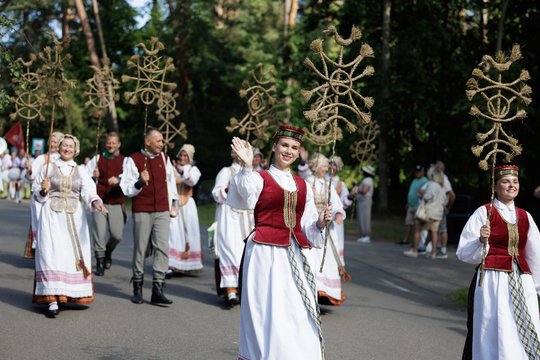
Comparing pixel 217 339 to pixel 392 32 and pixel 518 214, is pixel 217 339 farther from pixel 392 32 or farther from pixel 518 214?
pixel 392 32

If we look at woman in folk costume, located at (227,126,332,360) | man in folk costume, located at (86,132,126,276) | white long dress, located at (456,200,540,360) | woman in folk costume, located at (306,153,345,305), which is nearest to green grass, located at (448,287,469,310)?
woman in folk costume, located at (306,153,345,305)

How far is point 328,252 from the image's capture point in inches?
398

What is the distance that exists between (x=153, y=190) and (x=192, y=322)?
6.09ft

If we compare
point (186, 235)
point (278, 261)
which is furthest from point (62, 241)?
point (278, 261)

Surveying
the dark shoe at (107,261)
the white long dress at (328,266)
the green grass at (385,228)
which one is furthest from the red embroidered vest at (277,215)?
the green grass at (385,228)

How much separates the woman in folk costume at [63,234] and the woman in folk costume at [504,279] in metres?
4.29

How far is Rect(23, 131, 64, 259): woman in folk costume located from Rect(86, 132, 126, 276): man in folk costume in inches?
26.0

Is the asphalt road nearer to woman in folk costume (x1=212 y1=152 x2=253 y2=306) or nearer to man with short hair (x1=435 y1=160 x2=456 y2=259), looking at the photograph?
woman in folk costume (x1=212 y1=152 x2=253 y2=306)

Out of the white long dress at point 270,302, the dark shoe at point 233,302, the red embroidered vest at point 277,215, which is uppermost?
the red embroidered vest at point 277,215

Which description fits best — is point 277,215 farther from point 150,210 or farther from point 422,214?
point 422,214

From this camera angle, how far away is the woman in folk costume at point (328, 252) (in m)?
9.73

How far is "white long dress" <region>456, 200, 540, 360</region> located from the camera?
632 cm

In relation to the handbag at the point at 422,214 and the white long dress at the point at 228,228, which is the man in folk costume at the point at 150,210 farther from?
the handbag at the point at 422,214

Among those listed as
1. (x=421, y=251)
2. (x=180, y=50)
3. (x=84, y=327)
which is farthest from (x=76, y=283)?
(x=180, y=50)
